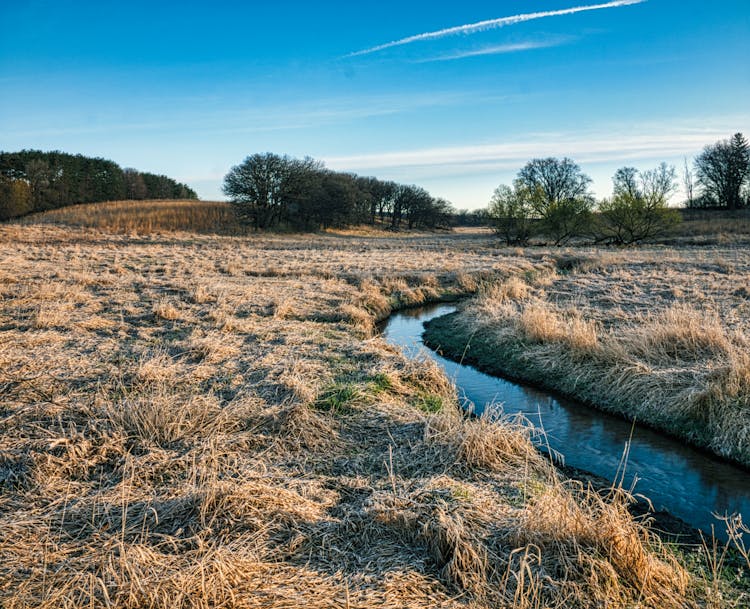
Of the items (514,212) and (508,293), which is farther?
(514,212)

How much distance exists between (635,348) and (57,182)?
61.8 meters

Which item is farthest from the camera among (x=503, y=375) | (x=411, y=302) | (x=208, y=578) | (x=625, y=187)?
(x=625, y=187)

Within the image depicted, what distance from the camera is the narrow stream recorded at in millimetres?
5090

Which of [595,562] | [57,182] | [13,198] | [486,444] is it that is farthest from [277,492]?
[57,182]

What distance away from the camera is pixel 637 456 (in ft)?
20.4

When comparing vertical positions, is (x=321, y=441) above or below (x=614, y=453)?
above

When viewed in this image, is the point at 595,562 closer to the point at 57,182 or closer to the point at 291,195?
the point at 291,195

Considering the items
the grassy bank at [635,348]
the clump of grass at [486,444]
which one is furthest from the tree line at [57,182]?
the clump of grass at [486,444]

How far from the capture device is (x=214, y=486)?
12.6ft

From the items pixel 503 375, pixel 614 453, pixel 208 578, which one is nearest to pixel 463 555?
pixel 208 578

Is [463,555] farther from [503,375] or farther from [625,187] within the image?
[625,187]

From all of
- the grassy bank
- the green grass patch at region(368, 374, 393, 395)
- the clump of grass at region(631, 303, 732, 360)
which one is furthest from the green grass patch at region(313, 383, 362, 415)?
the clump of grass at region(631, 303, 732, 360)

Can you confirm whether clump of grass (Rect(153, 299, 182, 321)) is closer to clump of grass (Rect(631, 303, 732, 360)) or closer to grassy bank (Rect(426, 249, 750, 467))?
grassy bank (Rect(426, 249, 750, 467))

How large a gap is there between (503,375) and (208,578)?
7.50m
